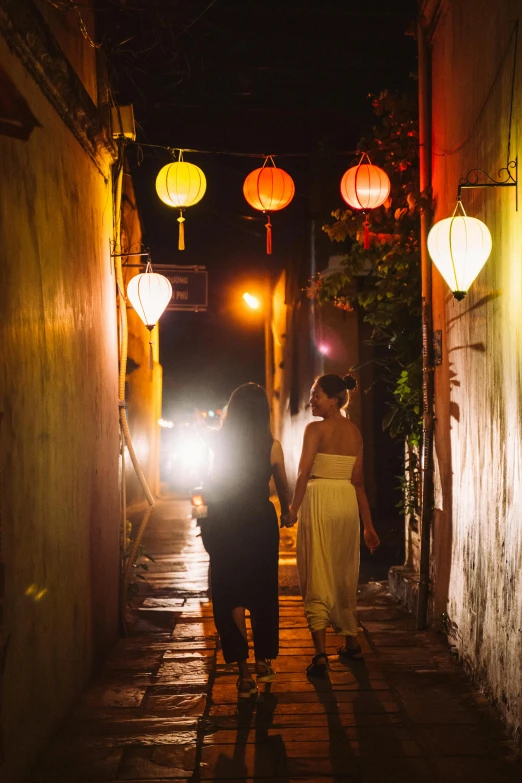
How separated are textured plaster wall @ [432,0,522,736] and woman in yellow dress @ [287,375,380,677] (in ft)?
2.95

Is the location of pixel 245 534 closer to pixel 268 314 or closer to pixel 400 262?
pixel 400 262

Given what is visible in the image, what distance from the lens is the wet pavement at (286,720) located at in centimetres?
428

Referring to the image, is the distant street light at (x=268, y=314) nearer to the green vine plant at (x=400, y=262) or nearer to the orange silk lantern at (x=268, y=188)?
the orange silk lantern at (x=268, y=188)

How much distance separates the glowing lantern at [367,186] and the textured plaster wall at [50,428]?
2994mm

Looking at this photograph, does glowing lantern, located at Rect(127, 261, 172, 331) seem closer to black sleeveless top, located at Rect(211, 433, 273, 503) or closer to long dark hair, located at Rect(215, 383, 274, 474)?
long dark hair, located at Rect(215, 383, 274, 474)

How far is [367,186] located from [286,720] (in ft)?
18.4

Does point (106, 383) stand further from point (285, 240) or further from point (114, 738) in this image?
point (285, 240)

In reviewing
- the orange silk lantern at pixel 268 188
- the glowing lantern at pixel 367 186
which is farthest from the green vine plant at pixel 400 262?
the orange silk lantern at pixel 268 188

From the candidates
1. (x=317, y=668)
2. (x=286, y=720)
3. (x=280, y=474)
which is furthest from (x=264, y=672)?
(x=280, y=474)

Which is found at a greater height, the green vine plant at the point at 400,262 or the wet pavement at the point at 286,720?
the green vine plant at the point at 400,262

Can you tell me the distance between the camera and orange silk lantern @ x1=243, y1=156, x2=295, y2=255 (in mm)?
9188

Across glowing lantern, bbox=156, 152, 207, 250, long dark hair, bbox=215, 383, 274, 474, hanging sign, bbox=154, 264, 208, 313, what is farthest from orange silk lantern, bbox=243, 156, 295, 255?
long dark hair, bbox=215, 383, 274, 474

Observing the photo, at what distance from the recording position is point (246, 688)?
5395mm

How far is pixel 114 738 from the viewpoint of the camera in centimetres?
474
